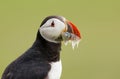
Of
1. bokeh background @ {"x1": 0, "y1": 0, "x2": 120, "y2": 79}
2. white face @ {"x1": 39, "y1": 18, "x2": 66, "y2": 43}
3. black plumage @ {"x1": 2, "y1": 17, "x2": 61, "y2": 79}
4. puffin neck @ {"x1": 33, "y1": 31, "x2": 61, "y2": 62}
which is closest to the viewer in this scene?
black plumage @ {"x1": 2, "y1": 17, "x2": 61, "y2": 79}

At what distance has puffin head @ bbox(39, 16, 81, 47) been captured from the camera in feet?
23.3

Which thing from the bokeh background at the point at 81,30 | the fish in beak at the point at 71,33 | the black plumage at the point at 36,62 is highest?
the fish in beak at the point at 71,33

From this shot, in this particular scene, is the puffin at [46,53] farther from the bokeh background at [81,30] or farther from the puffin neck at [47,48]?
the bokeh background at [81,30]

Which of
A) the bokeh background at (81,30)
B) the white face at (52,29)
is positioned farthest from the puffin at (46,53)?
the bokeh background at (81,30)

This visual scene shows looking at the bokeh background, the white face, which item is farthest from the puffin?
the bokeh background

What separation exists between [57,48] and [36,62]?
35 cm

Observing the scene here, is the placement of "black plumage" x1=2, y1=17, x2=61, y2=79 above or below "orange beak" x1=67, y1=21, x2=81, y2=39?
below

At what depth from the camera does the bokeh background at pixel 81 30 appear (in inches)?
463

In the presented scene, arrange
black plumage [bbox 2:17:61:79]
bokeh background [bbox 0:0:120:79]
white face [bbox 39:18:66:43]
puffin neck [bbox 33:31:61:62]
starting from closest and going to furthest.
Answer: black plumage [bbox 2:17:61:79], white face [bbox 39:18:66:43], puffin neck [bbox 33:31:61:62], bokeh background [bbox 0:0:120:79]

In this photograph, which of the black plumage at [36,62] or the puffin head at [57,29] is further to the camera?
the puffin head at [57,29]

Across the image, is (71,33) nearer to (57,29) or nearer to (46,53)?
(57,29)

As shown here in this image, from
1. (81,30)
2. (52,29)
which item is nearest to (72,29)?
(52,29)

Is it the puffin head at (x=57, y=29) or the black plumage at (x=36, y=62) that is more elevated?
the puffin head at (x=57, y=29)

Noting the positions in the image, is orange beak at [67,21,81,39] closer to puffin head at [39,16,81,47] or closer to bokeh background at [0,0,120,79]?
puffin head at [39,16,81,47]
